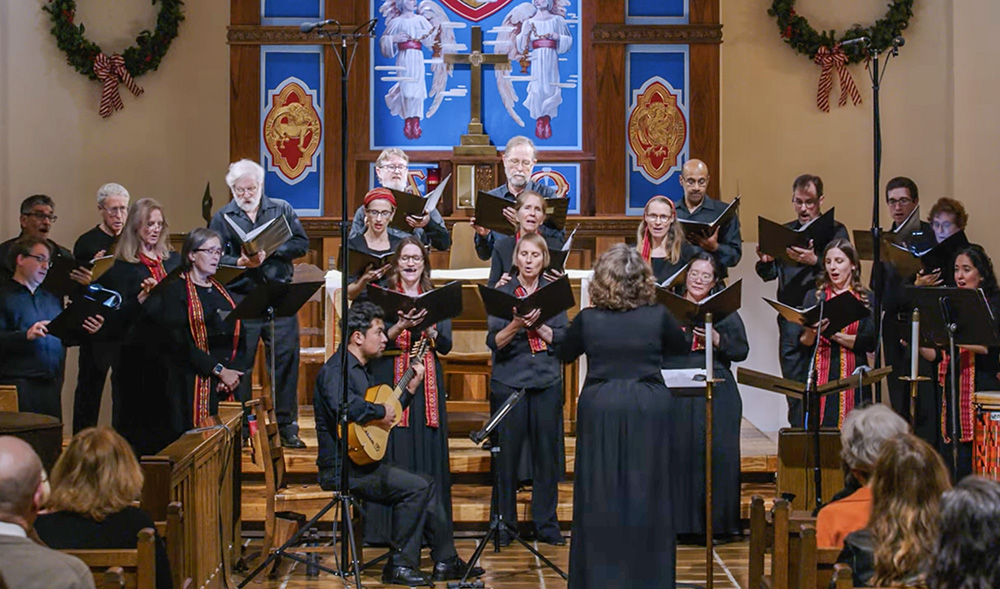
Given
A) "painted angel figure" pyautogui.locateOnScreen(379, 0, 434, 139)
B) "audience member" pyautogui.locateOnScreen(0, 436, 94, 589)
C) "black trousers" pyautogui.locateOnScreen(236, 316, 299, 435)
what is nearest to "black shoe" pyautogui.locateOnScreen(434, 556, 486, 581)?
"black trousers" pyautogui.locateOnScreen(236, 316, 299, 435)

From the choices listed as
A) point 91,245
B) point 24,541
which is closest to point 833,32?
point 91,245

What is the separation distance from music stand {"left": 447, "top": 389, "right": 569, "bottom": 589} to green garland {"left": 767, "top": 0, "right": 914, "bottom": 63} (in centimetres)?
405

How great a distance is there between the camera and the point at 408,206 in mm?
6898

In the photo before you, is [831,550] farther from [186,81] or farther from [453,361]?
[186,81]

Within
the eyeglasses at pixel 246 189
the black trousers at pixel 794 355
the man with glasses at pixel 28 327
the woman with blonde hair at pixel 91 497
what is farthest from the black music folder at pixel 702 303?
the man with glasses at pixel 28 327

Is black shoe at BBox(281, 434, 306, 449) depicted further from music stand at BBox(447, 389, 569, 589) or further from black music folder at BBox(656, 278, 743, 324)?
black music folder at BBox(656, 278, 743, 324)

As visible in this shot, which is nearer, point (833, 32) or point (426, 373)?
point (426, 373)

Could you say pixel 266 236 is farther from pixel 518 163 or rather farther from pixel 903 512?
pixel 903 512

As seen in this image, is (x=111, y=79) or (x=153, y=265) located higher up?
(x=111, y=79)

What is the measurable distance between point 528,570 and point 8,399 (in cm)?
272

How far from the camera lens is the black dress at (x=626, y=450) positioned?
5.09 meters

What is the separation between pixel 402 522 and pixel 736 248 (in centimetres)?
249

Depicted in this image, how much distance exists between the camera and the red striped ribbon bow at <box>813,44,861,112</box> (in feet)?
30.1

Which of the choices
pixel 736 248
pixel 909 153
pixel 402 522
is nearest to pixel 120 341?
pixel 402 522
